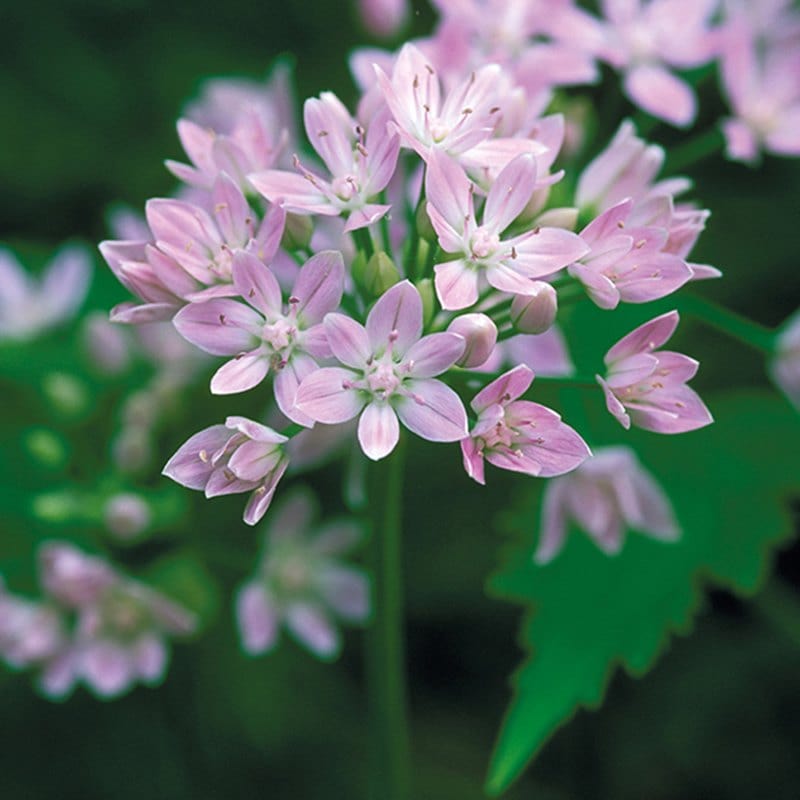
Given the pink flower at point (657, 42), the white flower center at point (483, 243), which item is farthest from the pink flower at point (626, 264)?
the pink flower at point (657, 42)

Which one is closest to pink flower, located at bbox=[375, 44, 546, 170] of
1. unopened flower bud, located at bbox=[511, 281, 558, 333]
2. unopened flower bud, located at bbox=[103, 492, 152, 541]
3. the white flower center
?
the white flower center

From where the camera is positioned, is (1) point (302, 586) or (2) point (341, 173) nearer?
(2) point (341, 173)

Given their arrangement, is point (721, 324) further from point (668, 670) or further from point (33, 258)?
point (33, 258)

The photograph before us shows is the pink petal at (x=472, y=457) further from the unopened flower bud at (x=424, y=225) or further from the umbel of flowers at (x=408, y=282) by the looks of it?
the unopened flower bud at (x=424, y=225)

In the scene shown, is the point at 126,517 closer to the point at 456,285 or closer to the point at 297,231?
the point at 297,231

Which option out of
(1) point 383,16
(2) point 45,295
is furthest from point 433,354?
(2) point 45,295

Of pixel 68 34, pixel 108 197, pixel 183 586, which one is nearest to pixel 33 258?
pixel 108 197

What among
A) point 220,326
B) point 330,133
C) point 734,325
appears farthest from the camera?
point 734,325
